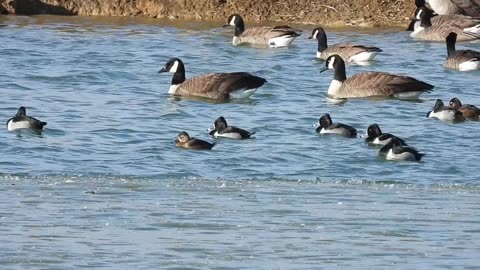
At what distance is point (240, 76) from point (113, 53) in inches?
172

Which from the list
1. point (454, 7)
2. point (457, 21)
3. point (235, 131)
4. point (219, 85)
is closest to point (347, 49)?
point (219, 85)

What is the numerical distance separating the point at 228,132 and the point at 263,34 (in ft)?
29.8

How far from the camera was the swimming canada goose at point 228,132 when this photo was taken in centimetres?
1661

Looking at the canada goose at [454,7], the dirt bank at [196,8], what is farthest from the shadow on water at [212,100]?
the canada goose at [454,7]

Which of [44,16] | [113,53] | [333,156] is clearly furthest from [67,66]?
[333,156]

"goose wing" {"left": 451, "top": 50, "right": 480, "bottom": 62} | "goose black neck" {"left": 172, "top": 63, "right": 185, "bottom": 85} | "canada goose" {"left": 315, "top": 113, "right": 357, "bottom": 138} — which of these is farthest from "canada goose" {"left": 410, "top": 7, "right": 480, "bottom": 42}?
"canada goose" {"left": 315, "top": 113, "right": 357, "bottom": 138}

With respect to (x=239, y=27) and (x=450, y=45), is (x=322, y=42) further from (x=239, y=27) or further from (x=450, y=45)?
(x=450, y=45)

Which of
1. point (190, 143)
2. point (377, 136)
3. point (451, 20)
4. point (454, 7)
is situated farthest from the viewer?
point (454, 7)

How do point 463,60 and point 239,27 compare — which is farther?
point 239,27

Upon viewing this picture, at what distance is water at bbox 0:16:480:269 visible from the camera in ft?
33.0

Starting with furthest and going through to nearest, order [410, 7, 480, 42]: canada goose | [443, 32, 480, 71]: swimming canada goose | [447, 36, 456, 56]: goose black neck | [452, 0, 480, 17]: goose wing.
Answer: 1. [452, 0, 480, 17]: goose wing
2. [410, 7, 480, 42]: canada goose
3. [447, 36, 456, 56]: goose black neck
4. [443, 32, 480, 71]: swimming canada goose

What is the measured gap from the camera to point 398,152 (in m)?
15.2

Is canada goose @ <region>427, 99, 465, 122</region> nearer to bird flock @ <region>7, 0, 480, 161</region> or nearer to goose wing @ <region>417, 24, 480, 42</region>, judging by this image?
bird flock @ <region>7, 0, 480, 161</region>

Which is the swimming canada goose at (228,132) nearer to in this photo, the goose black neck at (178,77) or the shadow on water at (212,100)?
the shadow on water at (212,100)
